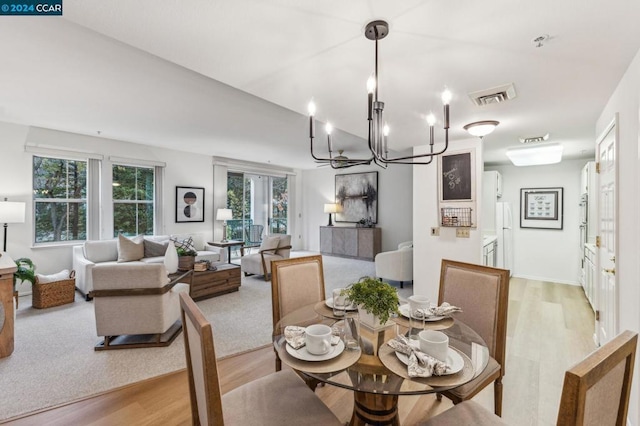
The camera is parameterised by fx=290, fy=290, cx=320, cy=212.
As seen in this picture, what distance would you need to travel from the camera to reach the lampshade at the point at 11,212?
3.66 metres

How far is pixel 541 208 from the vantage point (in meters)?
5.34

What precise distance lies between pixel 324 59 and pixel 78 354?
Answer: 3.23 metres

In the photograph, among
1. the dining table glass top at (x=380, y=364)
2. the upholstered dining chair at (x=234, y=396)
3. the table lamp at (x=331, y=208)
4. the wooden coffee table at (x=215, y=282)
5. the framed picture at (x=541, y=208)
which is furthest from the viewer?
the table lamp at (x=331, y=208)

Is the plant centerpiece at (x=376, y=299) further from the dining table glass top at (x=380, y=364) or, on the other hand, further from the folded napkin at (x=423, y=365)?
the folded napkin at (x=423, y=365)

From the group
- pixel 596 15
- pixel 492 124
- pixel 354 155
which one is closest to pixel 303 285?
pixel 596 15

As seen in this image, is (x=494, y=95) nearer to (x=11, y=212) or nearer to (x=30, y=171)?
(x=11, y=212)

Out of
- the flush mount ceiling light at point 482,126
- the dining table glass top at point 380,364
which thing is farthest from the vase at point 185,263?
the flush mount ceiling light at point 482,126

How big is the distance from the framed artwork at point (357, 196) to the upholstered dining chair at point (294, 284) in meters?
5.35

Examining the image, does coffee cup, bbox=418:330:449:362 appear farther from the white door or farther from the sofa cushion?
the sofa cushion

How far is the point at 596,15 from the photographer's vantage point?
4.37 ft

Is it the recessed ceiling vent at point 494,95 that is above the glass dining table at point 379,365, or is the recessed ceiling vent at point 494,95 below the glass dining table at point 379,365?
above

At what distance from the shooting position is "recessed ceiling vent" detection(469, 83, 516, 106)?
7.02ft

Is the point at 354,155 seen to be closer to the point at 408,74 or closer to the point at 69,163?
the point at 408,74

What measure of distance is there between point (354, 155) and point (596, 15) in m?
5.11
